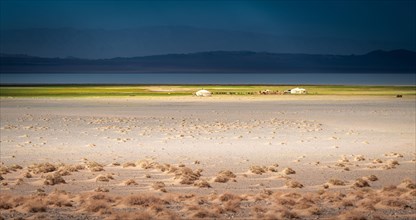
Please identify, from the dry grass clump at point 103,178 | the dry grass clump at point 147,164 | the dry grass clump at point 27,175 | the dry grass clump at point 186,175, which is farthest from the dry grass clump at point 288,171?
the dry grass clump at point 27,175

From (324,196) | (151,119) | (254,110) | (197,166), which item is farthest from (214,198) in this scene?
(254,110)

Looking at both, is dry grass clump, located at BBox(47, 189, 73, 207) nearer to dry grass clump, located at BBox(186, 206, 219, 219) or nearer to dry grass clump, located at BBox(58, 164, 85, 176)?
dry grass clump, located at BBox(186, 206, 219, 219)

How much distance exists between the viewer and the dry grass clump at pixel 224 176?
63.1ft

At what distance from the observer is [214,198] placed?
15938mm

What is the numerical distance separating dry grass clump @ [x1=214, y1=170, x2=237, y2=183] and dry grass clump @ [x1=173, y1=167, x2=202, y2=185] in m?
0.62

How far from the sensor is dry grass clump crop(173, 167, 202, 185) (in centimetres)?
1880

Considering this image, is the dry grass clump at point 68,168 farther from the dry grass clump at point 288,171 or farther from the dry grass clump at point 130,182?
the dry grass clump at point 288,171

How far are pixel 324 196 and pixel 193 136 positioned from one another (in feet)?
58.4

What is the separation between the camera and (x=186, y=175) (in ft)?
64.2

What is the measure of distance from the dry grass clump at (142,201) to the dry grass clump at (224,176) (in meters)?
3.98

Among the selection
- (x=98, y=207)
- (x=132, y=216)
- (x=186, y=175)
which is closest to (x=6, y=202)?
(x=98, y=207)

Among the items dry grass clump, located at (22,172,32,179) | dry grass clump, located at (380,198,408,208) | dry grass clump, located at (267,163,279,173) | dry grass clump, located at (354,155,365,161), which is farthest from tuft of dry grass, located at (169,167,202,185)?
dry grass clump, located at (354,155,365,161)

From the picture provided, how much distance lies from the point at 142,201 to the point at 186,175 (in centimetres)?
441

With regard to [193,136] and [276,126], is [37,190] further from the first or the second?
[276,126]
